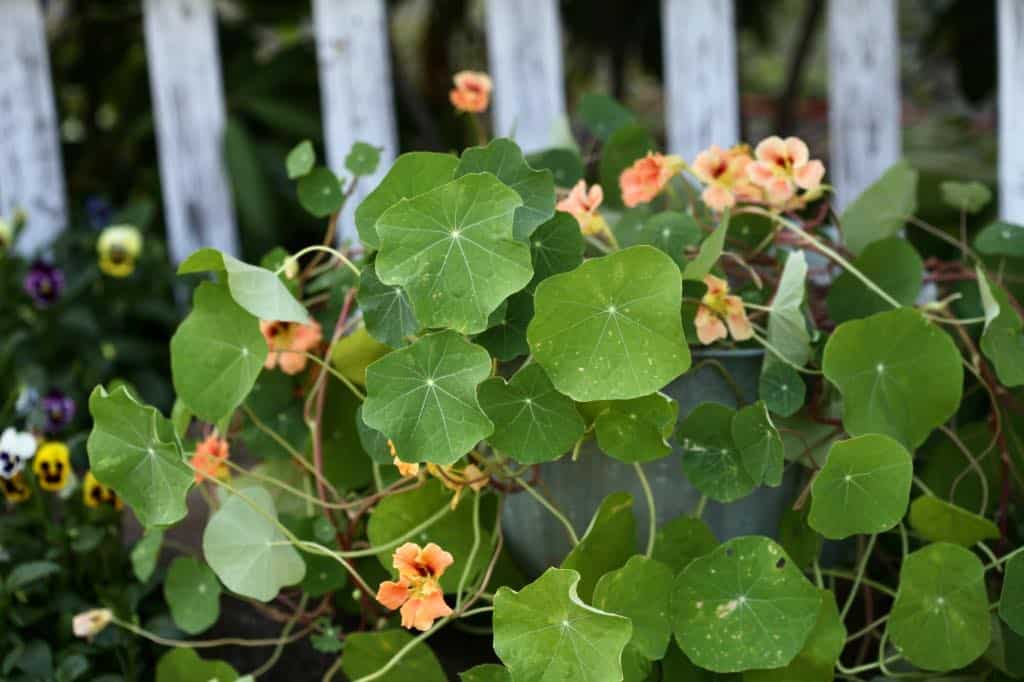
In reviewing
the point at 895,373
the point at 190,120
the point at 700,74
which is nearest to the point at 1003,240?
the point at 895,373

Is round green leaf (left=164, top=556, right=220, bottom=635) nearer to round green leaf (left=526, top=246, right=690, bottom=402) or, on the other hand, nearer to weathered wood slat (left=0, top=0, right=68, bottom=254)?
round green leaf (left=526, top=246, right=690, bottom=402)

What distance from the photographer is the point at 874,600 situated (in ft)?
5.15

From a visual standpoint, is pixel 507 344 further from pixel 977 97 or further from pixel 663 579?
pixel 977 97

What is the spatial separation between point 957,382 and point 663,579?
36cm

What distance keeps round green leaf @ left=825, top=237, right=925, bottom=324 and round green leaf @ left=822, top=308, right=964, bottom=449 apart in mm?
142

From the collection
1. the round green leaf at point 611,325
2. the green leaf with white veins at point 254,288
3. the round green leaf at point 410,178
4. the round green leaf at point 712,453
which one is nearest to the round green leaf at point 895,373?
the round green leaf at point 712,453

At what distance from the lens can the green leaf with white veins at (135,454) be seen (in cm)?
110

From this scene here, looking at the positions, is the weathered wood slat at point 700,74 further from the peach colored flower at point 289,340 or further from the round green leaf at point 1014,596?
the round green leaf at point 1014,596

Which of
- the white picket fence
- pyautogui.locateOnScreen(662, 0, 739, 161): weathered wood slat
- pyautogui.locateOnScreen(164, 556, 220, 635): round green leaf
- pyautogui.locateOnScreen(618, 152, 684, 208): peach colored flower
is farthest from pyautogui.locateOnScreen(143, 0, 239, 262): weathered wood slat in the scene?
pyautogui.locateOnScreen(618, 152, 684, 208): peach colored flower

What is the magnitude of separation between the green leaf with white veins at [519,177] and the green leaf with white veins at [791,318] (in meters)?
0.26

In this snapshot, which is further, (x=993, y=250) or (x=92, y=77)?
(x=92, y=77)

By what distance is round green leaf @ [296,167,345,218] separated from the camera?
4.55ft

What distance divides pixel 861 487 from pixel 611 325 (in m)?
0.29

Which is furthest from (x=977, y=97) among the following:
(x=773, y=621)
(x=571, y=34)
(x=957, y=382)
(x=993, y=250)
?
(x=773, y=621)
